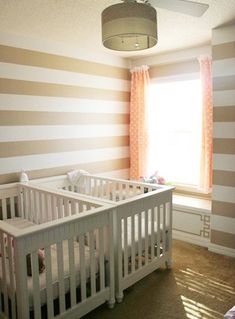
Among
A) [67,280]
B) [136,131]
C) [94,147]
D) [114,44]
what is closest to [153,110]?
[136,131]

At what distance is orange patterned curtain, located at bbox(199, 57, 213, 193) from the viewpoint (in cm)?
337

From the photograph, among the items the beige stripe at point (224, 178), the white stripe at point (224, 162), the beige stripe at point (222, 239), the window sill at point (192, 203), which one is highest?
the white stripe at point (224, 162)

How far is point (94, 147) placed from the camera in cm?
375

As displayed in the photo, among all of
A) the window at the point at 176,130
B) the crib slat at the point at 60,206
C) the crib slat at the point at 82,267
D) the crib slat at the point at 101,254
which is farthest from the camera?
the window at the point at 176,130

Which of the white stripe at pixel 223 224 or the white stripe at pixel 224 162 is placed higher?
the white stripe at pixel 224 162

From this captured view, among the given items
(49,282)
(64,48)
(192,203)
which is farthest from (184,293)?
(64,48)

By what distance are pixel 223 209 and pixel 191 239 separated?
1.90ft

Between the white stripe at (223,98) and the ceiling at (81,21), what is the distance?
627 mm

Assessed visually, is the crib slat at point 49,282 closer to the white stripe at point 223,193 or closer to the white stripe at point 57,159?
the white stripe at point 57,159

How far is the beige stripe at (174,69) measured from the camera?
361 centimetres

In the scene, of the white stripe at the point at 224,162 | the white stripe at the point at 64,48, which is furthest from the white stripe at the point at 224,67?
the white stripe at the point at 64,48

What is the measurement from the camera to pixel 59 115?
3355mm

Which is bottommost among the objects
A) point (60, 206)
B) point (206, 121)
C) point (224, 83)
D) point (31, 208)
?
point (31, 208)

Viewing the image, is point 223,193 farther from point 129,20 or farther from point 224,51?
point 129,20
